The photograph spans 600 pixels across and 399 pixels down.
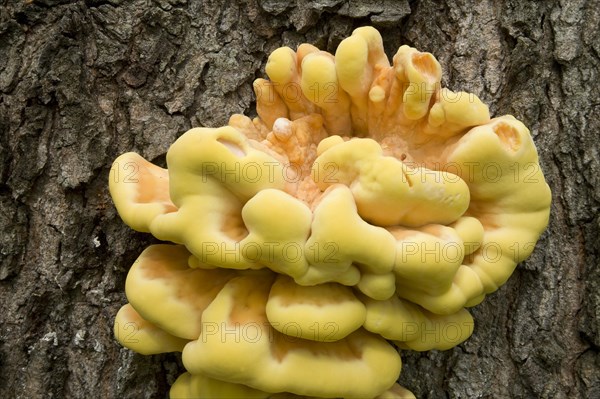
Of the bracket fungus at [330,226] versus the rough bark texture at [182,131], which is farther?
the rough bark texture at [182,131]

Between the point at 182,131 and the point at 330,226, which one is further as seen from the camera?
the point at 182,131

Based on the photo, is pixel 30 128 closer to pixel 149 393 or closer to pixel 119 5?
pixel 119 5

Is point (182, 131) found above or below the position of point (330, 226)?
below

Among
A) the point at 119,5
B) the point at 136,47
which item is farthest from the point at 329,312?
the point at 119,5

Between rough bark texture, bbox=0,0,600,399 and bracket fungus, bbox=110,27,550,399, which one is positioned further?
rough bark texture, bbox=0,0,600,399
